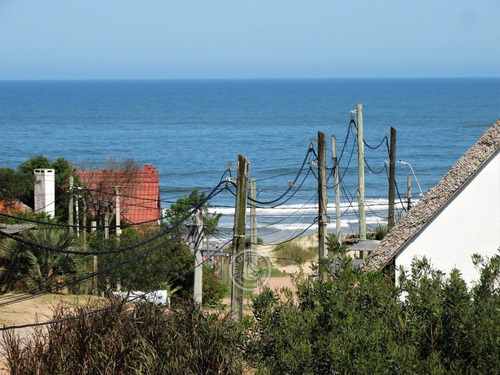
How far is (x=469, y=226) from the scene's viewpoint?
34.7 ft

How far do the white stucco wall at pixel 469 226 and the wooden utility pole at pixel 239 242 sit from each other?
2.87 m

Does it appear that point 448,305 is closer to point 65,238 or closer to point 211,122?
point 65,238

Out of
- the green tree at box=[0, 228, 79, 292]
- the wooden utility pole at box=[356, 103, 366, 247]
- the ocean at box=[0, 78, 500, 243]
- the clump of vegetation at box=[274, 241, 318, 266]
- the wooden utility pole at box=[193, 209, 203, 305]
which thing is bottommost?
the clump of vegetation at box=[274, 241, 318, 266]

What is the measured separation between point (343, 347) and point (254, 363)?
151 centimetres

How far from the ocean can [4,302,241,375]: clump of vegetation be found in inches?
851

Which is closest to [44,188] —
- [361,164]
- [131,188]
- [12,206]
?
[12,206]

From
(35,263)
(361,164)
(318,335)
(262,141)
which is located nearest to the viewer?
(318,335)

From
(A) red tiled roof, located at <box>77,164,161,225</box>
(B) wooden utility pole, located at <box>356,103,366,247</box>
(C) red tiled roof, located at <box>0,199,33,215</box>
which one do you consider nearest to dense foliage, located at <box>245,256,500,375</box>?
(B) wooden utility pole, located at <box>356,103,366,247</box>

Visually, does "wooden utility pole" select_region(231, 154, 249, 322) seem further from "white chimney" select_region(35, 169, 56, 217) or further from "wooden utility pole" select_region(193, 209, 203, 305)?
"white chimney" select_region(35, 169, 56, 217)

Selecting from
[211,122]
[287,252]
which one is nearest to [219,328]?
[287,252]

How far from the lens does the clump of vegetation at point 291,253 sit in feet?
126

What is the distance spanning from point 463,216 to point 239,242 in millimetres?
3743

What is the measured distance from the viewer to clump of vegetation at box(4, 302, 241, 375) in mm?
8555

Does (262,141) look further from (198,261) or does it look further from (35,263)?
(198,261)
